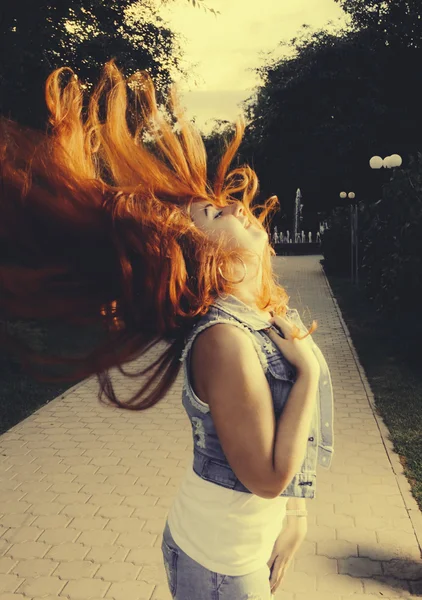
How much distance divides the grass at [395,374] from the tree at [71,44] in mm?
5406

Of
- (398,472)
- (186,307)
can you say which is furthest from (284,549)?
(398,472)

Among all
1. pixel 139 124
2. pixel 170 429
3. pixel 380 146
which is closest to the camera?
pixel 139 124

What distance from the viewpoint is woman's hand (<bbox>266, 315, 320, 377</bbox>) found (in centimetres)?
152

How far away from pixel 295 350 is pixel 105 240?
534 millimetres

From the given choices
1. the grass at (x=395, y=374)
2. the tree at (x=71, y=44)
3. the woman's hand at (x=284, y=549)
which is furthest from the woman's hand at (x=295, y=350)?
the tree at (x=71, y=44)

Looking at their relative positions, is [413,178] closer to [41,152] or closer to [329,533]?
[329,533]

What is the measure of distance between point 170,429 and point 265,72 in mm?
26227

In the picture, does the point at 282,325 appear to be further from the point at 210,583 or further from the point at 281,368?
the point at 210,583

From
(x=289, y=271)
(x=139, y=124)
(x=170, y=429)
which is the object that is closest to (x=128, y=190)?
(x=139, y=124)

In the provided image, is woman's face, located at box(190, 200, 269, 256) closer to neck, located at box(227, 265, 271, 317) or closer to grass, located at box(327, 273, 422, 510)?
neck, located at box(227, 265, 271, 317)

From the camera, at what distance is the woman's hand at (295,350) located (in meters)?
1.52

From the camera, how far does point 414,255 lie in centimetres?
871

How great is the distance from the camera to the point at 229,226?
5.37ft

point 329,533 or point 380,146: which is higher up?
point 380,146
